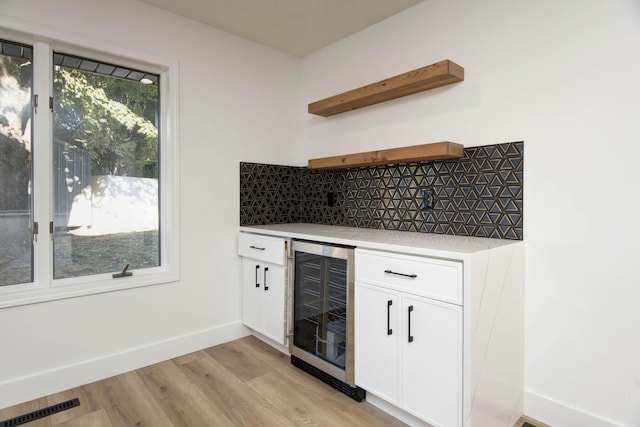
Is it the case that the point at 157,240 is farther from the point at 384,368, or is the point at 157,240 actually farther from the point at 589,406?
the point at 589,406

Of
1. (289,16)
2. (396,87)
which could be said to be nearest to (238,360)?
(396,87)

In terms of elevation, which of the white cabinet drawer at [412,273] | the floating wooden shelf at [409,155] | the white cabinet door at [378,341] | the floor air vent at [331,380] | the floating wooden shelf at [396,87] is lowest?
the floor air vent at [331,380]

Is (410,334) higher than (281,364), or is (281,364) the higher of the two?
(410,334)

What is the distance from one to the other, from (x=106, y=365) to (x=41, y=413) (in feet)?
1.35

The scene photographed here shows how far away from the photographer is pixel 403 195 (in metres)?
2.47

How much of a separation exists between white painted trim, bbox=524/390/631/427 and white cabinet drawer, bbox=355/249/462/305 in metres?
0.87

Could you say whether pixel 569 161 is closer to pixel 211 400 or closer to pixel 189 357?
pixel 211 400

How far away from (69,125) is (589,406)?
10.7 feet

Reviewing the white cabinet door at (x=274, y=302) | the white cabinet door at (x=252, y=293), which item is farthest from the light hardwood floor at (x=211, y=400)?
the white cabinet door at (x=252, y=293)

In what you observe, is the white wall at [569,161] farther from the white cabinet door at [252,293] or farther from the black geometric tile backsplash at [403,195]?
the white cabinet door at [252,293]

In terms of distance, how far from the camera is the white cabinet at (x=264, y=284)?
8.19 ft

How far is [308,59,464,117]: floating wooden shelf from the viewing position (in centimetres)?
206

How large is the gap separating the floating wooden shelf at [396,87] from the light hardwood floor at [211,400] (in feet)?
6.29

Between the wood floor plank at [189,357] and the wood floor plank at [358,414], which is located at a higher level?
the wood floor plank at [189,357]
